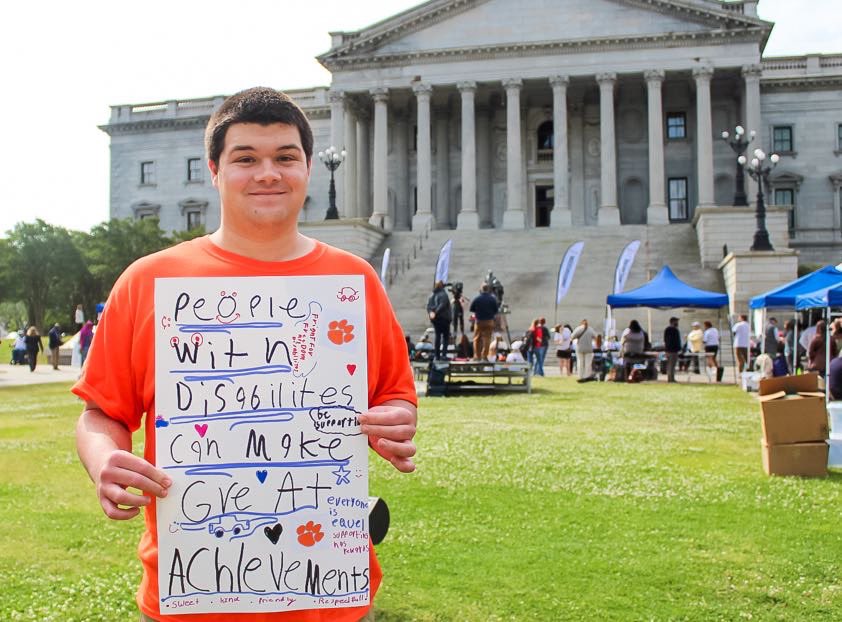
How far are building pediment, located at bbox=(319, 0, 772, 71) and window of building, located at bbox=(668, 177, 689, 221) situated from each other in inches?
376

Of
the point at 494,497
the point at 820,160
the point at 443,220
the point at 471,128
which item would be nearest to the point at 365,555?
the point at 494,497

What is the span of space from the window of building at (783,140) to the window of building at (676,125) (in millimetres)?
6140

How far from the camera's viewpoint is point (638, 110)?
59938mm

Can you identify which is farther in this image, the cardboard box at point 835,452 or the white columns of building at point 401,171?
the white columns of building at point 401,171

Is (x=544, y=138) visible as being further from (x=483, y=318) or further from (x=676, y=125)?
(x=483, y=318)

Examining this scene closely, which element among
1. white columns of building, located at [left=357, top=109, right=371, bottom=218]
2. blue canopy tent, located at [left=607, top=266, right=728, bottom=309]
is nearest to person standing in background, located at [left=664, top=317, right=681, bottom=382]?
blue canopy tent, located at [left=607, top=266, right=728, bottom=309]

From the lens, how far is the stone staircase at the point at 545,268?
38438 millimetres

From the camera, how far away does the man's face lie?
2.84 metres

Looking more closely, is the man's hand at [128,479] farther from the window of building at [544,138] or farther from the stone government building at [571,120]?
the window of building at [544,138]

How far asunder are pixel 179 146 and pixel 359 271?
7176cm

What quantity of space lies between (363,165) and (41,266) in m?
22.6

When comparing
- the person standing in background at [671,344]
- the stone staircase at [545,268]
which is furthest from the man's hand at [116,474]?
the stone staircase at [545,268]

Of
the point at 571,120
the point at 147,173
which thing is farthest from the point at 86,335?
the point at 147,173

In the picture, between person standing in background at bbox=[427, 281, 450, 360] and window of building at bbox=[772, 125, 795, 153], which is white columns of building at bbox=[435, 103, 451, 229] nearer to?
window of building at bbox=[772, 125, 795, 153]
